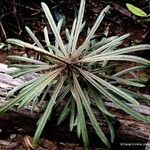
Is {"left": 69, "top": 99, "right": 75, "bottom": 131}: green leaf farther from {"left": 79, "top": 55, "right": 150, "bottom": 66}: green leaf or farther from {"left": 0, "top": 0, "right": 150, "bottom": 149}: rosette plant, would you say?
{"left": 79, "top": 55, "right": 150, "bottom": 66}: green leaf

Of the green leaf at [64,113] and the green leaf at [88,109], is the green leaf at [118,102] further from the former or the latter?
the green leaf at [64,113]

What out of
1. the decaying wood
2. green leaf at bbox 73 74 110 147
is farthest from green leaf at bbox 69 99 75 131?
the decaying wood

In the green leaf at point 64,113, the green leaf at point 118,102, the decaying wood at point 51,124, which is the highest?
the green leaf at point 118,102

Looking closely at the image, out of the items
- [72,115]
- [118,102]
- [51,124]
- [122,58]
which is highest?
[122,58]

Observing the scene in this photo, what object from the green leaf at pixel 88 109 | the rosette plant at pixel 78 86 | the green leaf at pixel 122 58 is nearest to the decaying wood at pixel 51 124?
the rosette plant at pixel 78 86

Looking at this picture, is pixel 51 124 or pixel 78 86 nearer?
pixel 78 86

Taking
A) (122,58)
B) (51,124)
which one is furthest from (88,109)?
(51,124)

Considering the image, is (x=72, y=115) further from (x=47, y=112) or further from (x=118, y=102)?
(x=118, y=102)

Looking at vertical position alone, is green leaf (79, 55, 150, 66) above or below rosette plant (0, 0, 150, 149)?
above

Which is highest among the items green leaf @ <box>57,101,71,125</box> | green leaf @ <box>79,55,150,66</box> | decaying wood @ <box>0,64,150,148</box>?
green leaf @ <box>79,55,150,66</box>
